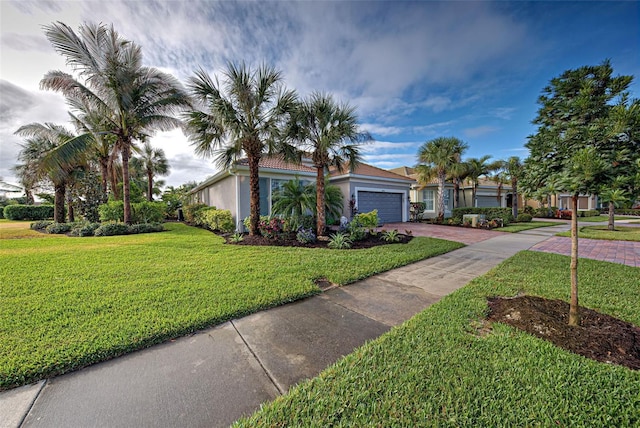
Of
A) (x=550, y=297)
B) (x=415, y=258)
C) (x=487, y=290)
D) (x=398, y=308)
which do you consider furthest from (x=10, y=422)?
(x=415, y=258)

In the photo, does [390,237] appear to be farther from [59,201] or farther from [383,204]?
[59,201]

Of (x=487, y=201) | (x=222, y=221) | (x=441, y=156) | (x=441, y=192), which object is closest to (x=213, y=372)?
(x=222, y=221)

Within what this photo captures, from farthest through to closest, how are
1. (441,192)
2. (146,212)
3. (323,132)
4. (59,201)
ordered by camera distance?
1. (441,192)
2. (59,201)
3. (146,212)
4. (323,132)

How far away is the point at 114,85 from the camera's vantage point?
10.7m

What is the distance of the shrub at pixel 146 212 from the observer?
44.7ft

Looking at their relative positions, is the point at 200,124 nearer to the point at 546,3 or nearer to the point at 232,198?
the point at 232,198

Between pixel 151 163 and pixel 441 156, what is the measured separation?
99.8ft

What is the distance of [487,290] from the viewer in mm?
4098

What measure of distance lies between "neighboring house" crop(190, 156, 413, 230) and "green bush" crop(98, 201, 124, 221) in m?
4.91

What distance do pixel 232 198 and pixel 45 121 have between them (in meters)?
14.5

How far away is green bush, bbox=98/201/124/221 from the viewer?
42.9 feet

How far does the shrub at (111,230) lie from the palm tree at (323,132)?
10.1 m

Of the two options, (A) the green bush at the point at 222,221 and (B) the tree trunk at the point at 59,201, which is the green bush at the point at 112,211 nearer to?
(A) the green bush at the point at 222,221

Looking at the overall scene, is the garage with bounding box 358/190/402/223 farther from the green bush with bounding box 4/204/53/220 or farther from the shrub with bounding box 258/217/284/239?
the green bush with bounding box 4/204/53/220
